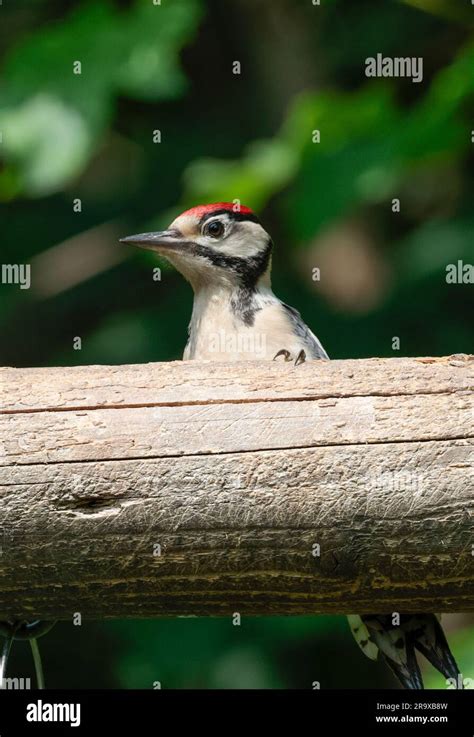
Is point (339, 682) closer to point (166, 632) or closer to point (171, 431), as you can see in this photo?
point (166, 632)

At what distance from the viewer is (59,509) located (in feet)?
7.73

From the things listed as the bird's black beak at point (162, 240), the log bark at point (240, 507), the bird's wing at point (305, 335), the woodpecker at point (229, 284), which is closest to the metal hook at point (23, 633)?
the log bark at point (240, 507)

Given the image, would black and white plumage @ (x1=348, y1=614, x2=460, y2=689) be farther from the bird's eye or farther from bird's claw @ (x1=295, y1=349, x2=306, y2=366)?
the bird's eye

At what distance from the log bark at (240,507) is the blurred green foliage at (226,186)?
1.65 m

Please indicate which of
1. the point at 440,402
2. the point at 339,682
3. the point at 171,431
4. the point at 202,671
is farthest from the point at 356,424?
the point at 339,682

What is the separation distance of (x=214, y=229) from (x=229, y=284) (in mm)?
212

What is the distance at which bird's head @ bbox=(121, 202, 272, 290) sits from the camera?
4.35 m

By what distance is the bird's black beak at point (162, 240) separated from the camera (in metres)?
4.28

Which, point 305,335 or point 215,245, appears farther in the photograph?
point 215,245

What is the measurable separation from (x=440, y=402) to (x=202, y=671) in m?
2.71

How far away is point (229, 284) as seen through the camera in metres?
4.43

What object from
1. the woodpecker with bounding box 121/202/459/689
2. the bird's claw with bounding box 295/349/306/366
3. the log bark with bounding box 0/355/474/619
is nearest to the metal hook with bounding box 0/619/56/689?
the log bark with bounding box 0/355/474/619

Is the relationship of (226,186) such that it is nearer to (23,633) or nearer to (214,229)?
(214,229)

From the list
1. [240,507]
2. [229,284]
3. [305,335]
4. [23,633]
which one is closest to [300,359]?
[240,507]
